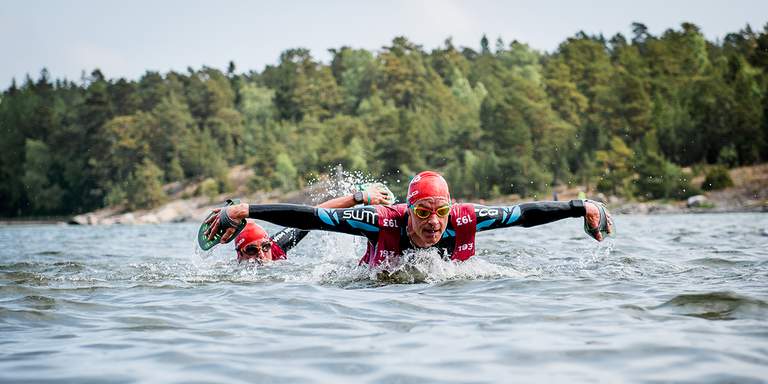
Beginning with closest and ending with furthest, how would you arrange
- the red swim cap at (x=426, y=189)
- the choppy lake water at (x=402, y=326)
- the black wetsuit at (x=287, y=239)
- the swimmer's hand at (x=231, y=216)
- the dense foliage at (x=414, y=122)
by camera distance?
the choppy lake water at (x=402, y=326), the swimmer's hand at (x=231, y=216), the red swim cap at (x=426, y=189), the black wetsuit at (x=287, y=239), the dense foliage at (x=414, y=122)

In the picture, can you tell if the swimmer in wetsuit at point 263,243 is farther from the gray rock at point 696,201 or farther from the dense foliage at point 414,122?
the dense foliage at point 414,122

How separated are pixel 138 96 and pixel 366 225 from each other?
114 m

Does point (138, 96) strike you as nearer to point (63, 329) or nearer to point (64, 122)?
point (64, 122)

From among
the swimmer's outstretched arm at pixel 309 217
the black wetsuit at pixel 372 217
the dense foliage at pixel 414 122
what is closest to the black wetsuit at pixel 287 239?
the swimmer's outstretched arm at pixel 309 217

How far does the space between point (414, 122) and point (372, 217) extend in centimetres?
7336

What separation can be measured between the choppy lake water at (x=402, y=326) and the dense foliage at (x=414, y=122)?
165ft

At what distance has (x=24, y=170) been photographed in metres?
114

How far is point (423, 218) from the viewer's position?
8.13 m

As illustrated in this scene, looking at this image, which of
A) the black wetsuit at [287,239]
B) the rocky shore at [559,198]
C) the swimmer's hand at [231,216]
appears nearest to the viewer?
the swimmer's hand at [231,216]

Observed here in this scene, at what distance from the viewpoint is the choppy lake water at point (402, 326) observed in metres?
4.32

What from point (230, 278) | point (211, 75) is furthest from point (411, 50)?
point (230, 278)

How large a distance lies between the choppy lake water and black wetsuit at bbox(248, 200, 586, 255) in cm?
48

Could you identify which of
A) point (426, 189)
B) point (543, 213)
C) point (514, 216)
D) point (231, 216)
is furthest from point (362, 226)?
point (543, 213)

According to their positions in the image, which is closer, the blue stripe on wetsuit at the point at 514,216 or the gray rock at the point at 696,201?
the blue stripe on wetsuit at the point at 514,216
